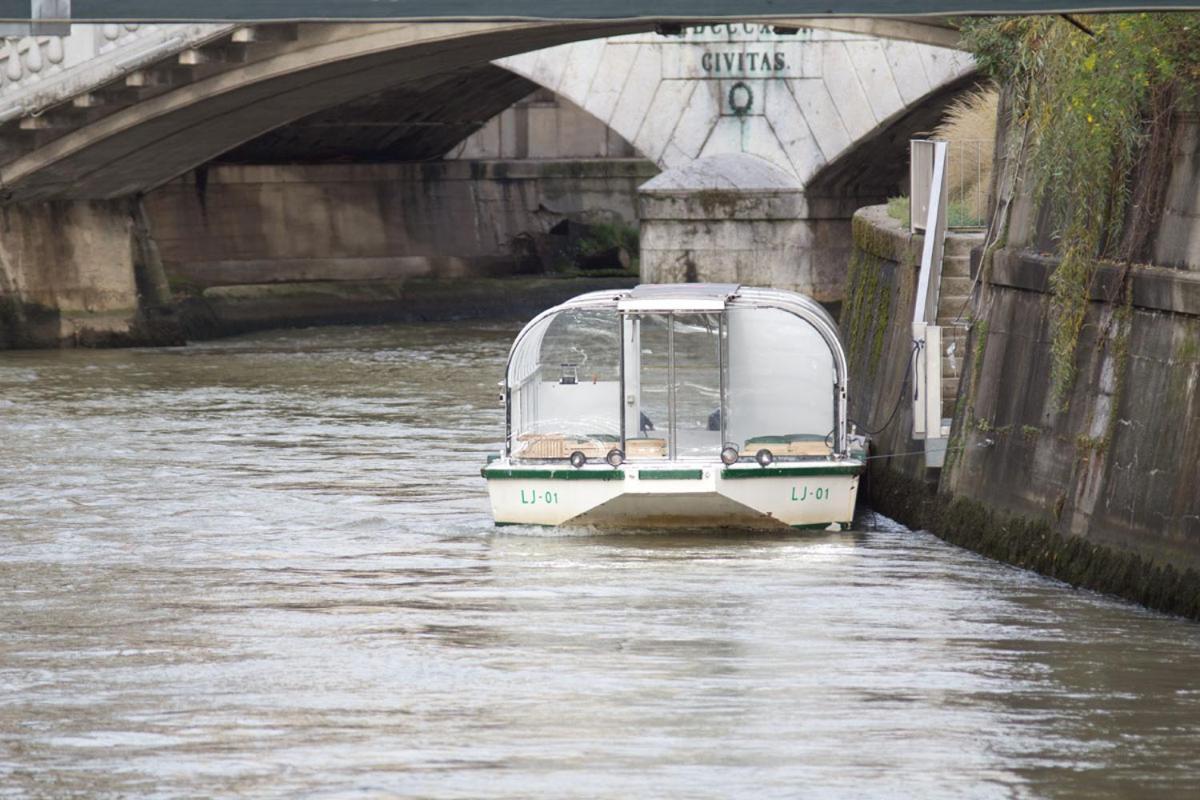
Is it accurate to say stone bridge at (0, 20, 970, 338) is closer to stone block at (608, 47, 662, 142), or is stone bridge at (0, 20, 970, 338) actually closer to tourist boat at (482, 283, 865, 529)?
stone block at (608, 47, 662, 142)

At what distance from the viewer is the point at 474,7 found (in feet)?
39.7

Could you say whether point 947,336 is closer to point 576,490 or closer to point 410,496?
point 576,490

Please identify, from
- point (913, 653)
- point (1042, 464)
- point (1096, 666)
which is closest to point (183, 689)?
point (913, 653)

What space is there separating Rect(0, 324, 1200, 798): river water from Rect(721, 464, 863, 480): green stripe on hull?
1.54ft

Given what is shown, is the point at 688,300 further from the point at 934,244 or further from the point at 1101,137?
the point at 1101,137

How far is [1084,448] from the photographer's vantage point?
13820mm

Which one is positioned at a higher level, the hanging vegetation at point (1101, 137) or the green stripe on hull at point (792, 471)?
the hanging vegetation at point (1101, 137)

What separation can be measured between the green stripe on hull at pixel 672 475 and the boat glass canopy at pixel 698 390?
0.58m

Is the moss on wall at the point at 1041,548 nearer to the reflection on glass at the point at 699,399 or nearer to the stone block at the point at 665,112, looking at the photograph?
the reflection on glass at the point at 699,399

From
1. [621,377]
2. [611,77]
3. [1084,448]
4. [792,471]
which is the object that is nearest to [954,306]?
[792,471]

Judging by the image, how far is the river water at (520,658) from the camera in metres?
9.88

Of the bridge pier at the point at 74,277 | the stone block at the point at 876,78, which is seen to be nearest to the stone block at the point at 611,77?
the stone block at the point at 876,78

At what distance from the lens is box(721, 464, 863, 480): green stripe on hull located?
16.0 metres

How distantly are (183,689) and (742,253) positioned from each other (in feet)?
80.2
